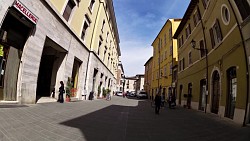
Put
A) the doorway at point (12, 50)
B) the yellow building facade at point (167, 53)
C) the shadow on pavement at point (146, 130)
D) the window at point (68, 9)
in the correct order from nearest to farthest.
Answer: the shadow on pavement at point (146, 130), the doorway at point (12, 50), the window at point (68, 9), the yellow building facade at point (167, 53)

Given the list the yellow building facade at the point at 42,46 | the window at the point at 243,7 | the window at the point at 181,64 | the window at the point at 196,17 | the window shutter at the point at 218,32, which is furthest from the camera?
the window at the point at 181,64

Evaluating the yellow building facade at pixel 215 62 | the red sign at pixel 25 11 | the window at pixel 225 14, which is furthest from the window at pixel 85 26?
the window at pixel 225 14

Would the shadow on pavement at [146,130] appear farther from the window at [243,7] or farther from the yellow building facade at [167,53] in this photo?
the yellow building facade at [167,53]

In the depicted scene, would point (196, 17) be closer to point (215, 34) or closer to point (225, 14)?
point (215, 34)

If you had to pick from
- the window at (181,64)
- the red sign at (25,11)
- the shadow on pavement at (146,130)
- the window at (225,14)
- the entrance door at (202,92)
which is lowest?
the shadow on pavement at (146,130)

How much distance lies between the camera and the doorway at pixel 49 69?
1555 centimetres

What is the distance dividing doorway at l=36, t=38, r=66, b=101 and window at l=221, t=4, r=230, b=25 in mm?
10797

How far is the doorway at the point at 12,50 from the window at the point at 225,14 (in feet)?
35.9

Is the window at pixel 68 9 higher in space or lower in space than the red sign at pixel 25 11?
higher

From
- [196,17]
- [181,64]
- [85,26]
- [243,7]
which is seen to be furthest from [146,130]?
[181,64]

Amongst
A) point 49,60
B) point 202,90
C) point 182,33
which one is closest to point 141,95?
point 182,33

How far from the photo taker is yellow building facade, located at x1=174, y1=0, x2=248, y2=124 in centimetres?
1084

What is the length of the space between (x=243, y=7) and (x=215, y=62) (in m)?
5.44

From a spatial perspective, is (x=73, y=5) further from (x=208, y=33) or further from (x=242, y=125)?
(x=242, y=125)
